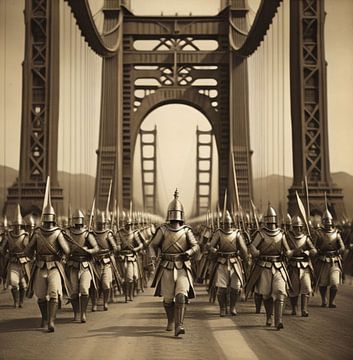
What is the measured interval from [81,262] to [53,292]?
1.36m

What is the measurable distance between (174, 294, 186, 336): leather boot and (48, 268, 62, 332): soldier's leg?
1.65 meters

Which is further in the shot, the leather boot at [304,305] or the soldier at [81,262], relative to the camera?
the leather boot at [304,305]

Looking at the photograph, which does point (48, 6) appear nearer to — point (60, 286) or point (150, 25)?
point (60, 286)

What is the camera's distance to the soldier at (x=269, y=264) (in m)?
11.8

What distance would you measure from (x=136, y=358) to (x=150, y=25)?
125 ft

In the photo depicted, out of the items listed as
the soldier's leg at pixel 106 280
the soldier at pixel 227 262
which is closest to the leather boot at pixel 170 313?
the soldier at pixel 227 262

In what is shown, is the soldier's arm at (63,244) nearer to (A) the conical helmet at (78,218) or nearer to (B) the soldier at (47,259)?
(B) the soldier at (47,259)

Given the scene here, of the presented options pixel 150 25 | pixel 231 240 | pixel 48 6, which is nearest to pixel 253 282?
pixel 231 240

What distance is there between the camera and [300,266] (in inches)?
528

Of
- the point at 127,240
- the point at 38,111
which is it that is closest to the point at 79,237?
the point at 127,240

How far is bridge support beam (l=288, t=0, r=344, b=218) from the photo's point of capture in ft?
63.8

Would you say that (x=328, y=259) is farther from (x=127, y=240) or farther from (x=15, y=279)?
(x=15, y=279)

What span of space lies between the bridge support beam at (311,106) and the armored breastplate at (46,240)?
8.96 metres

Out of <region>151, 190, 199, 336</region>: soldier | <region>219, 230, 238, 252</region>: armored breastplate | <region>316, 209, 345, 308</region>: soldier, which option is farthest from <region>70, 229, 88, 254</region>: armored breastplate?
<region>316, 209, 345, 308</region>: soldier
